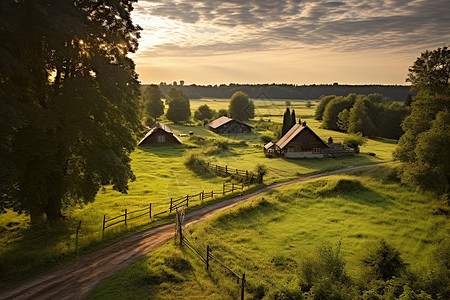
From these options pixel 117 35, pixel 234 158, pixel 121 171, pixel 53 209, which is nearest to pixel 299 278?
pixel 121 171

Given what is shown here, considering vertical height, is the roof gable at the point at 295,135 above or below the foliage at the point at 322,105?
below

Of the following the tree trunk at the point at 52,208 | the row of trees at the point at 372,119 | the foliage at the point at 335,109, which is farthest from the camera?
the foliage at the point at 335,109

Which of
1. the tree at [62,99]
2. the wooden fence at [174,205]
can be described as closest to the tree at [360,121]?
the wooden fence at [174,205]

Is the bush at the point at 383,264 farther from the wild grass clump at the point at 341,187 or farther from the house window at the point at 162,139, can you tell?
the house window at the point at 162,139

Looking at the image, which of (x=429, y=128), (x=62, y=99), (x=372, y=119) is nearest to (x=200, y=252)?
(x=62, y=99)

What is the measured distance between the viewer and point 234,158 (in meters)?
54.7

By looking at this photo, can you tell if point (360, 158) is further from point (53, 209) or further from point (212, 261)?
point (53, 209)

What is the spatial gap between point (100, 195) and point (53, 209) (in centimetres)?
1138

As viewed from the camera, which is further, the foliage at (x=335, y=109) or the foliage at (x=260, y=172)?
the foliage at (x=335, y=109)

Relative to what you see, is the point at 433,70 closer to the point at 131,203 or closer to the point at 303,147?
the point at 303,147

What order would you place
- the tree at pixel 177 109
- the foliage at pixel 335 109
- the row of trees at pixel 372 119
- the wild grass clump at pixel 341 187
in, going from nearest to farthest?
the wild grass clump at pixel 341 187, the row of trees at pixel 372 119, the foliage at pixel 335 109, the tree at pixel 177 109

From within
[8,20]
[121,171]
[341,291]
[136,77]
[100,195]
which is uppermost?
[8,20]

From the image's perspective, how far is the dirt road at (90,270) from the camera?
44.5 ft

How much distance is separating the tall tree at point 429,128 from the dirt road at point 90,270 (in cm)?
2643
